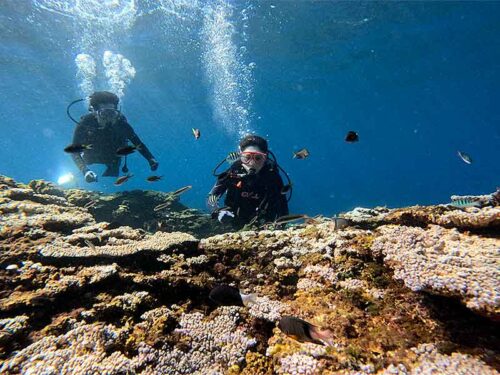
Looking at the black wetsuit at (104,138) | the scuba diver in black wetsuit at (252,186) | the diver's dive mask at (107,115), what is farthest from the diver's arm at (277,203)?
the diver's dive mask at (107,115)

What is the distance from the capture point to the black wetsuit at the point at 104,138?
31.2 feet

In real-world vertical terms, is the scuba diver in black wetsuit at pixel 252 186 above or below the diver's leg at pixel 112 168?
below

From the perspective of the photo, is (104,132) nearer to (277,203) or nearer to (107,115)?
(107,115)

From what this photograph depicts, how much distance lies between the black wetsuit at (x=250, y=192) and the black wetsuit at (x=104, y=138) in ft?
11.8

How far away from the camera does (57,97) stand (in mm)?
34500

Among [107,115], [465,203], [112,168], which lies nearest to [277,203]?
[465,203]

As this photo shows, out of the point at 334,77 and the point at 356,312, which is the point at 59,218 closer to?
the point at 356,312

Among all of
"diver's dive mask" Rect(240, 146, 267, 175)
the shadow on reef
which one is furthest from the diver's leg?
"diver's dive mask" Rect(240, 146, 267, 175)

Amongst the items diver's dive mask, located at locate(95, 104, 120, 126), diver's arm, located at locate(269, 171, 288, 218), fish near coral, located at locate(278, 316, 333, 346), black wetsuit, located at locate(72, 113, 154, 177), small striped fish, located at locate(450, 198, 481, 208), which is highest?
diver's dive mask, located at locate(95, 104, 120, 126)

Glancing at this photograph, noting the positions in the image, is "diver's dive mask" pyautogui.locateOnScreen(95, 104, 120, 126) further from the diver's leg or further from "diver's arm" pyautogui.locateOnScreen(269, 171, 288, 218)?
"diver's arm" pyautogui.locateOnScreen(269, 171, 288, 218)

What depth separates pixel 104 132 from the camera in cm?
981

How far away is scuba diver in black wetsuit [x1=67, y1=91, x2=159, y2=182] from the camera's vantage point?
372 inches

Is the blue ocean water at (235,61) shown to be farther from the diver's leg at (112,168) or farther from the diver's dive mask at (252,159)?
the diver's dive mask at (252,159)

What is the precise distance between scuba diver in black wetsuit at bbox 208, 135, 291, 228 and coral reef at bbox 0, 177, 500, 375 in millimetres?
2737
